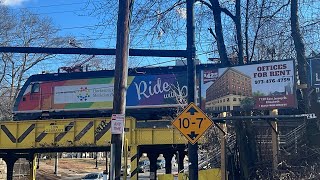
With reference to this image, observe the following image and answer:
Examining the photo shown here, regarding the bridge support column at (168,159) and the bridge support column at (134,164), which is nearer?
the bridge support column at (134,164)

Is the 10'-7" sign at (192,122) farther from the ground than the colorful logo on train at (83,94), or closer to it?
closer to it

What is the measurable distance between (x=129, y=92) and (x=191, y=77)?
1579 cm

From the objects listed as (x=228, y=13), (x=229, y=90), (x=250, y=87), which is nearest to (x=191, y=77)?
(x=229, y=90)

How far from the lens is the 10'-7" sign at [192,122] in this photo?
33.8 ft

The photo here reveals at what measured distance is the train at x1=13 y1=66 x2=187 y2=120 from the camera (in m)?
25.4

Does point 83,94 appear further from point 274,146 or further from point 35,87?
point 274,146

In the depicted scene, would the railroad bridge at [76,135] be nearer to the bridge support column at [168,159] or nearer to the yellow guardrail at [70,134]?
the yellow guardrail at [70,134]

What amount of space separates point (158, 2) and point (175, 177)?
23.6ft

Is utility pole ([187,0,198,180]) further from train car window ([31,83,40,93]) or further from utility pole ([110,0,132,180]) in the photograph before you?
train car window ([31,83,40,93])

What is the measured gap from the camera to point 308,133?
14102 millimetres

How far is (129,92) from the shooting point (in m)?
26.3

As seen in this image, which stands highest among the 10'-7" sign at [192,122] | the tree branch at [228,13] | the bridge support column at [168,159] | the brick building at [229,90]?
the tree branch at [228,13]

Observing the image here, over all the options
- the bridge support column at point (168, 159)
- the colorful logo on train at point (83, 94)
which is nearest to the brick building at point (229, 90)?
the colorful logo on train at point (83, 94)

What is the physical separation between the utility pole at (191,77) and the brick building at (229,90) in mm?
4352
